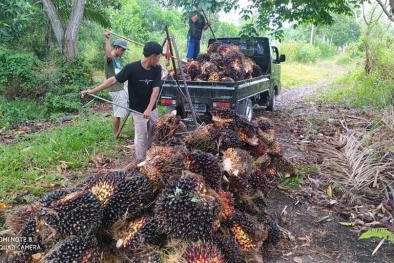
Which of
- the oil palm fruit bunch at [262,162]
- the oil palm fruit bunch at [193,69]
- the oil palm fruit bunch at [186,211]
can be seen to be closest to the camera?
the oil palm fruit bunch at [186,211]

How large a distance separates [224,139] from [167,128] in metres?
1.09

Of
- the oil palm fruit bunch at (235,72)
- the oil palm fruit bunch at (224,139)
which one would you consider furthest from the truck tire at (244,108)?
the oil palm fruit bunch at (224,139)

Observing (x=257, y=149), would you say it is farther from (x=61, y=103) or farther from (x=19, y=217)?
(x=61, y=103)

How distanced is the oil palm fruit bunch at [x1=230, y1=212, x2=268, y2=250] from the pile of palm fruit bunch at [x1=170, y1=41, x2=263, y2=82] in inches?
149

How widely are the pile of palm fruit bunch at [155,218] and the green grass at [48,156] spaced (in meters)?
1.43

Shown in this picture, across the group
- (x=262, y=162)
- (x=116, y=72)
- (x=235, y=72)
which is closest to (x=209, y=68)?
(x=235, y=72)

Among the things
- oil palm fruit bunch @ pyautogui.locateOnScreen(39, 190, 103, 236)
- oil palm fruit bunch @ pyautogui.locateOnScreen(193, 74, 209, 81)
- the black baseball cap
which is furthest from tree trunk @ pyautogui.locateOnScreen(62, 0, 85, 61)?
oil palm fruit bunch @ pyautogui.locateOnScreen(39, 190, 103, 236)

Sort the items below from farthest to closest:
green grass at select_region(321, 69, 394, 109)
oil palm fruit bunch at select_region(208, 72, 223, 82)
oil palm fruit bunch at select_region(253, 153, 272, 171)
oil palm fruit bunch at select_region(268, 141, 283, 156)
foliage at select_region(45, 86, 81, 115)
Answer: foliage at select_region(45, 86, 81, 115), green grass at select_region(321, 69, 394, 109), oil palm fruit bunch at select_region(208, 72, 223, 82), oil palm fruit bunch at select_region(268, 141, 283, 156), oil palm fruit bunch at select_region(253, 153, 272, 171)

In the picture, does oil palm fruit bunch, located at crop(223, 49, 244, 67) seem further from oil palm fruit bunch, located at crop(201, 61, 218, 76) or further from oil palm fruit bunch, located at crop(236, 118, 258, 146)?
oil palm fruit bunch, located at crop(236, 118, 258, 146)

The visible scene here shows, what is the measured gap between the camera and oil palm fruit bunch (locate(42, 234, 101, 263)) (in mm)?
2139

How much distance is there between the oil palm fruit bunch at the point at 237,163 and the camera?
3.01 m

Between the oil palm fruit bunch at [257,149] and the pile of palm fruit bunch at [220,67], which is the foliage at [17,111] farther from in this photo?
the oil palm fruit bunch at [257,149]

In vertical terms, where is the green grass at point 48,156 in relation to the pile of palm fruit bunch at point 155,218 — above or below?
below

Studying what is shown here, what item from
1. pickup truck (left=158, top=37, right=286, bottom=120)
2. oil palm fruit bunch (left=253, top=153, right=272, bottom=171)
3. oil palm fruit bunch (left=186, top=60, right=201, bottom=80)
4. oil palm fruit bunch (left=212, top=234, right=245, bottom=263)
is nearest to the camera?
oil palm fruit bunch (left=212, top=234, right=245, bottom=263)
